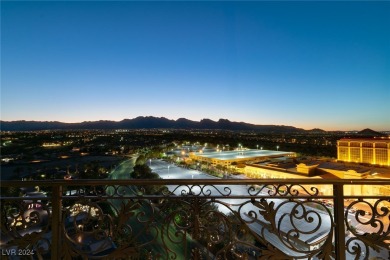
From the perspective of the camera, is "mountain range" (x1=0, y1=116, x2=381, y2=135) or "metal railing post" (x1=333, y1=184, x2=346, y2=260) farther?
"mountain range" (x1=0, y1=116, x2=381, y2=135)

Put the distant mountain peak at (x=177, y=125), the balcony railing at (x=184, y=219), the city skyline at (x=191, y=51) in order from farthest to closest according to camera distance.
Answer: the distant mountain peak at (x=177, y=125)
the city skyline at (x=191, y=51)
the balcony railing at (x=184, y=219)

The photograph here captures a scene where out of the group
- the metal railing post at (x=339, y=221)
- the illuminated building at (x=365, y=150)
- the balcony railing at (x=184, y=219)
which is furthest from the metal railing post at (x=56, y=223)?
the illuminated building at (x=365, y=150)

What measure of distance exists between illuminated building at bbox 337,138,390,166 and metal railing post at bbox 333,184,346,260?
23.6 metres

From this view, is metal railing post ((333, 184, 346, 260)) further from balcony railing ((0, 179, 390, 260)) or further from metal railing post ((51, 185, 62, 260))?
metal railing post ((51, 185, 62, 260))

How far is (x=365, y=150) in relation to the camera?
21703 mm

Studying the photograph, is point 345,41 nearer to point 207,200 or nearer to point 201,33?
point 201,33

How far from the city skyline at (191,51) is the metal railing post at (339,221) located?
2989mm

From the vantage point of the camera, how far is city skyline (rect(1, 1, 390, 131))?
15.4 ft

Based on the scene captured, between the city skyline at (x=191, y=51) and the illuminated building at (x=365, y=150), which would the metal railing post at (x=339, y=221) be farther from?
the illuminated building at (x=365, y=150)

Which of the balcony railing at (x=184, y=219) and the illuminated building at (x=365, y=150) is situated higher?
the balcony railing at (x=184, y=219)

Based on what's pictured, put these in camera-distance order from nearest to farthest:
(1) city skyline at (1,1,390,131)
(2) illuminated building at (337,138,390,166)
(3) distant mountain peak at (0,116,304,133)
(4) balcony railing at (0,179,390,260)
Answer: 1. (4) balcony railing at (0,179,390,260)
2. (1) city skyline at (1,1,390,131)
3. (2) illuminated building at (337,138,390,166)
4. (3) distant mountain peak at (0,116,304,133)

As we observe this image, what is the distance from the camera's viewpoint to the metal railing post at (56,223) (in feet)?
5.26

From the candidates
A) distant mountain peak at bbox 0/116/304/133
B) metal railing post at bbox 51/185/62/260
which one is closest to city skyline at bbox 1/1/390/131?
metal railing post at bbox 51/185/62/260

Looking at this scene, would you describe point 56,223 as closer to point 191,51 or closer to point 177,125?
point 191,51
